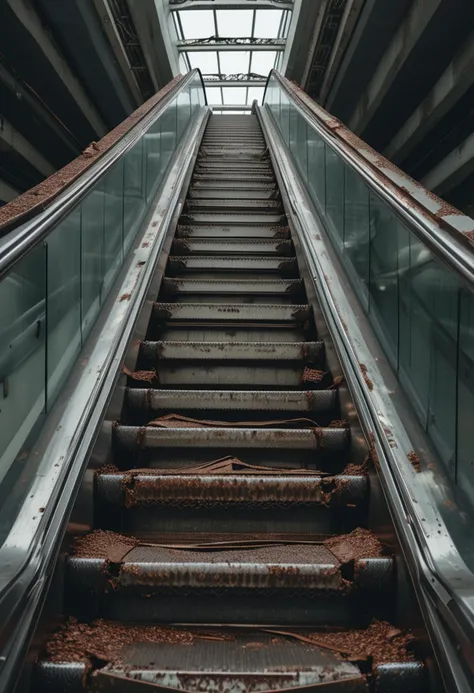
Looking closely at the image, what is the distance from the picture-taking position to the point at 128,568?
5.35 ft

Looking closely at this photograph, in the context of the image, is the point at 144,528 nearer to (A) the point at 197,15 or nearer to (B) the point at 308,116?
(B) the point at 308,116

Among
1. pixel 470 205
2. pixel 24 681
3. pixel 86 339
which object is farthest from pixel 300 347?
pixel 470 205

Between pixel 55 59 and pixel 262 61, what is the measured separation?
11046 mm

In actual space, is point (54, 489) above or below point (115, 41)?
below

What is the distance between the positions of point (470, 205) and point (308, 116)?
3581 millimetres

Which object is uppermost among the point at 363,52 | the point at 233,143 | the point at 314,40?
the point at 314,40

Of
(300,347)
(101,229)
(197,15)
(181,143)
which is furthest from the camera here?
(197,15)

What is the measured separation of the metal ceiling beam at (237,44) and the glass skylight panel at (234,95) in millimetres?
4557

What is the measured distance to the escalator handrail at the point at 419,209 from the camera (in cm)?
161

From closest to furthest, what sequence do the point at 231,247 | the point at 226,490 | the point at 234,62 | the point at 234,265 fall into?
the point at 226,490 < the point at 234,265 < the point at 231,247 < the point at 234,62

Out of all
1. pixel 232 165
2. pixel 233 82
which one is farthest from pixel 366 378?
pixel 233 82

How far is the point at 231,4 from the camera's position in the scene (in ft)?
41.5

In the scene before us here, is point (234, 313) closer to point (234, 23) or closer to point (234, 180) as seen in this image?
point (234, 180)

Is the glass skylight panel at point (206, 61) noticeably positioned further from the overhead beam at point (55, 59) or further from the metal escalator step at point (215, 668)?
the metal escalator step at point (215, 668)
